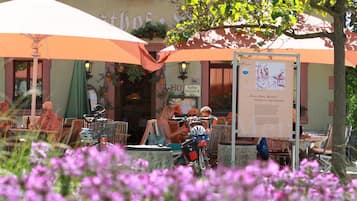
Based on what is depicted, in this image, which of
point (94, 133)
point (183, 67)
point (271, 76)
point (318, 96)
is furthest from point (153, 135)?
point (318, 96)

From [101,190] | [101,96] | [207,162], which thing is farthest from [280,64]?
[101,96]

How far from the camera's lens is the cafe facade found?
569 inches

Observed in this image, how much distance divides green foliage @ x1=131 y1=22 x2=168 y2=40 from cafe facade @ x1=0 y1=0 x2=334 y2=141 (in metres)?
0.16

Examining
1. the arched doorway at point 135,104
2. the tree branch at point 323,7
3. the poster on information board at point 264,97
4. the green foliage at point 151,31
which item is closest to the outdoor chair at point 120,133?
the poster on information board at point 264,97

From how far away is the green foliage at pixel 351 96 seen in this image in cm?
1370

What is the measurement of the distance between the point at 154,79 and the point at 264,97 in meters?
7.52

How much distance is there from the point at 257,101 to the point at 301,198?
4258mm

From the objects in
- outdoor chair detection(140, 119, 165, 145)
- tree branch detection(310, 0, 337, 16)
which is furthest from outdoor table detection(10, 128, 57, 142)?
tree branch detection(310, 0, 337, 16)

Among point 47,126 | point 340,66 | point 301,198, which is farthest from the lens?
point 47,126

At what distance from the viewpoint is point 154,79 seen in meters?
14.6

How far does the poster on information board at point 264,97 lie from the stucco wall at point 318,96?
24.5 feet

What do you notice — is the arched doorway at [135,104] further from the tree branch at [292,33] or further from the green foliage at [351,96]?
the tree branch at [292,33]

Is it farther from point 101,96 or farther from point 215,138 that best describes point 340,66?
point 101,96

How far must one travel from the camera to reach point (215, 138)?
28.7 feet
